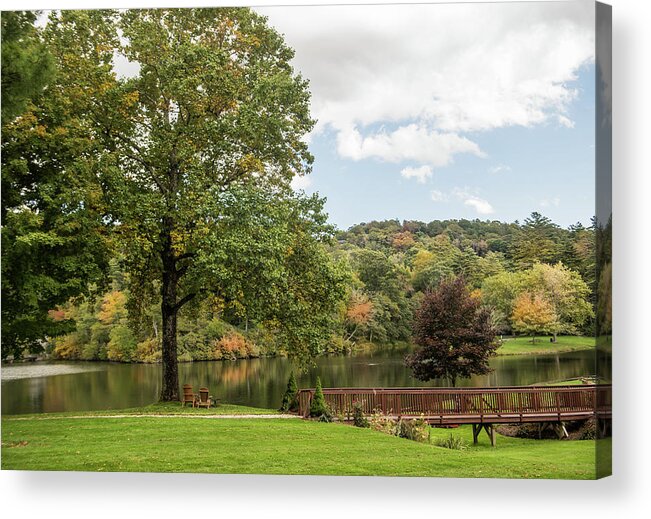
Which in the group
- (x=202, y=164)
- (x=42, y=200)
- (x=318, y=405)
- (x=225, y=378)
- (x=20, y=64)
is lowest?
(x=318, y=405)

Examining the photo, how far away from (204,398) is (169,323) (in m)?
1.41

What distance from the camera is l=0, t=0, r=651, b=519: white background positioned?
9555 millimetres

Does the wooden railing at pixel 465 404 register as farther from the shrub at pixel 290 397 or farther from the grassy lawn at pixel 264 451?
the shrub at pixel 290 397

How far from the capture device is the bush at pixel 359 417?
11.4m

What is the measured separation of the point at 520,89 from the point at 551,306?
10.2ft

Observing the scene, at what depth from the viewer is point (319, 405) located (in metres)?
11.8

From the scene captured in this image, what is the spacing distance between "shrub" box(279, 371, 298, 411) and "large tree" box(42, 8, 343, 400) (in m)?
0.52

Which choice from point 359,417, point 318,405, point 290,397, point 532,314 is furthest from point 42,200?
point 532,314

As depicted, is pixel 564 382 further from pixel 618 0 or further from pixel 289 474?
pixel 618 0

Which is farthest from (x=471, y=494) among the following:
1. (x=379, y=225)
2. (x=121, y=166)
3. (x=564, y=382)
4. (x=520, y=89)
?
(x=121, y=166)

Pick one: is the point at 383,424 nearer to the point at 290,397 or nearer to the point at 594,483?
the point at 290,397

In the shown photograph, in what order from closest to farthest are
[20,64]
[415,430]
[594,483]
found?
1. [594,483]
2. [20,64]
3. [415,430]

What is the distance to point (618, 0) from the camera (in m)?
9.77

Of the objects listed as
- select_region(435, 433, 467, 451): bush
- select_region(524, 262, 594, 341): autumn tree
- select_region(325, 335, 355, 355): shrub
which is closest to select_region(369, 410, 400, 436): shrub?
select_region(435, 433, 467, 451): bush
